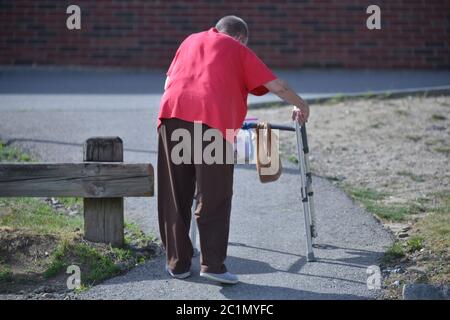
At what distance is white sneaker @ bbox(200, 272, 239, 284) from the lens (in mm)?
5832

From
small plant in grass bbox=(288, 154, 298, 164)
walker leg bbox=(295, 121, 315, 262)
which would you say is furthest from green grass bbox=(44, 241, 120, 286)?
small plant in grass bbox=(288, 154, 298, 164)

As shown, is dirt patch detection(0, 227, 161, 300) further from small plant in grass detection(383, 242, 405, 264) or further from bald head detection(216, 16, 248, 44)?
bald head detection(216, 16, 248, 44)

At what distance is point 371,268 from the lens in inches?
248

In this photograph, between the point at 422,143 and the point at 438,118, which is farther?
the point at 438,118

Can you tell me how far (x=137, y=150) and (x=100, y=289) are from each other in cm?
393

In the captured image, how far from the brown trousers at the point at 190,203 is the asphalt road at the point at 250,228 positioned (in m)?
0.20

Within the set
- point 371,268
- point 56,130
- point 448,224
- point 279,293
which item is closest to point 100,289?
point 279,293

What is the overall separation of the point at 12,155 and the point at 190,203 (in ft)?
12.9

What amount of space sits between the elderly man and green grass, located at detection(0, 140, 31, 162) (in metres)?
3.66

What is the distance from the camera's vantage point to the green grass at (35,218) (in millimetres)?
6984

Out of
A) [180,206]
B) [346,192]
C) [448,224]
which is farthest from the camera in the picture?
[346,192]

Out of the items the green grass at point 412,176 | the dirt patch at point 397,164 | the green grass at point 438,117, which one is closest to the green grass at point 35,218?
the dirt patch at point 397,164

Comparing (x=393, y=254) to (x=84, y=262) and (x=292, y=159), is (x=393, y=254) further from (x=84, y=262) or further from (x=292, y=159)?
(x=292, y=159)
